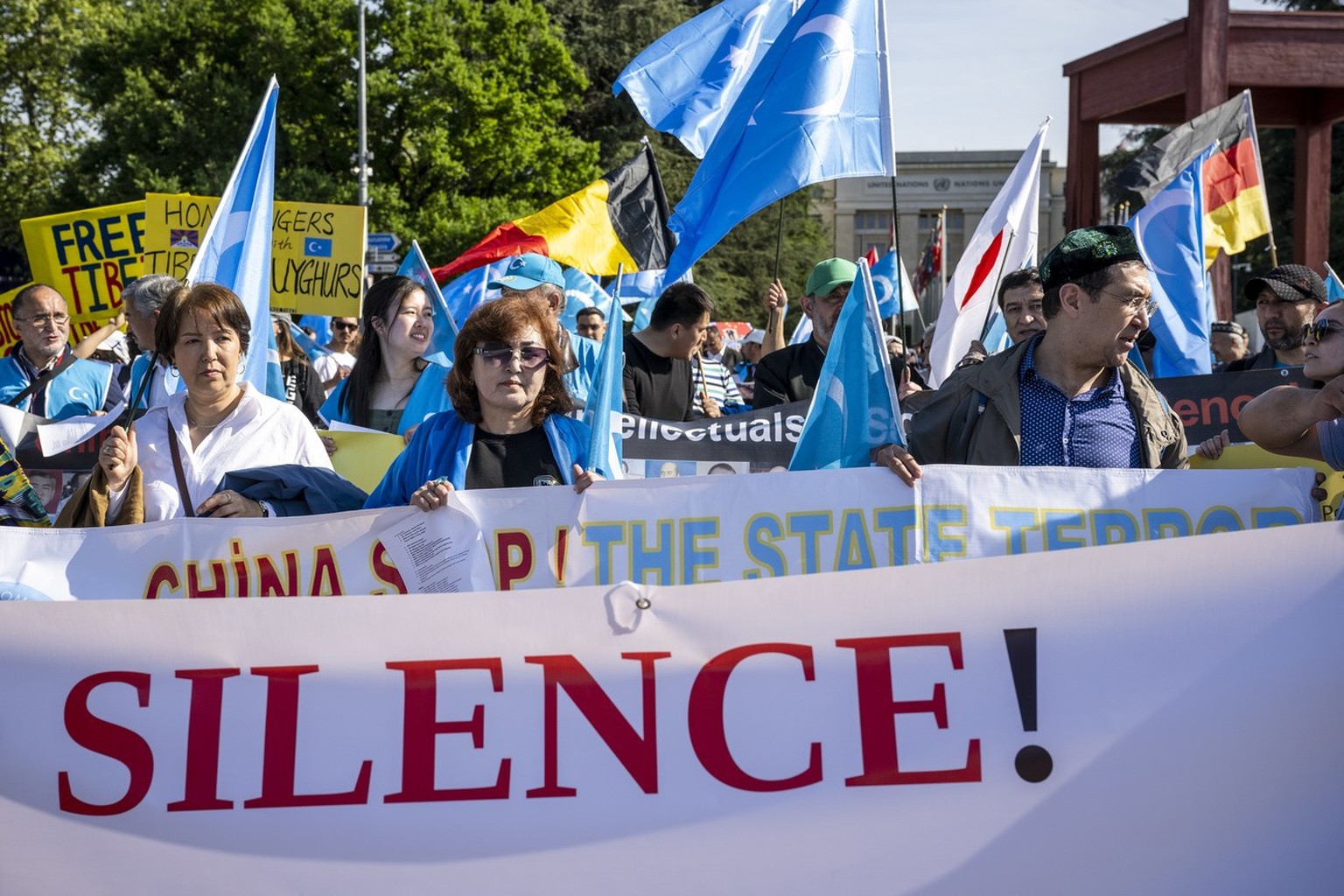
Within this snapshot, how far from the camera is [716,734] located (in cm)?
302

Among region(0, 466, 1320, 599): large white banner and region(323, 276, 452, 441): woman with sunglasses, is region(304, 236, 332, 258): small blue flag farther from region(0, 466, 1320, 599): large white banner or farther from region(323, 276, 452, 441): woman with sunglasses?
region(0, 466, 1320, 599): large white banner

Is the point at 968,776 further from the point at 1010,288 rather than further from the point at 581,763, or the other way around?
the point at 1010,288

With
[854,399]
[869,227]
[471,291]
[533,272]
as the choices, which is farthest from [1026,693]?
[869,227]

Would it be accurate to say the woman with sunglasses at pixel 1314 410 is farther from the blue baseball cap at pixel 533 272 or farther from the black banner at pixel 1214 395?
the blue baseball cap at pixel 533 272

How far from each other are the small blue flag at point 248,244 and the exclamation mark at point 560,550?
9.19 ft

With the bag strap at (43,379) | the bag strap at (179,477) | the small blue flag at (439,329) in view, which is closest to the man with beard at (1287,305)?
the small blue flag at (439,329)

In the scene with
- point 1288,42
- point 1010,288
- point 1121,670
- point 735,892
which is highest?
point 1288,42

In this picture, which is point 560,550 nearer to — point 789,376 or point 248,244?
point 789,376

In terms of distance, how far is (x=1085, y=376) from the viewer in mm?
3938

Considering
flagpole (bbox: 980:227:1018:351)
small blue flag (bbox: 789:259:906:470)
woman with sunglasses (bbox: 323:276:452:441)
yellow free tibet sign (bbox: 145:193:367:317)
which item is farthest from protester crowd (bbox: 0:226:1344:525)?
yellow free tibet sign (bbox: 145:193:367:317)

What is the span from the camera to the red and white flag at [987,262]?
755cm

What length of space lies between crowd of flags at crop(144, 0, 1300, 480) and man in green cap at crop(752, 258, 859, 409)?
29 centimetres

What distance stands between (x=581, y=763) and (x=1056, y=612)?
40.6 inches

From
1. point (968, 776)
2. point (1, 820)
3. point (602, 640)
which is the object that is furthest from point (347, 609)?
point (968, 776)
